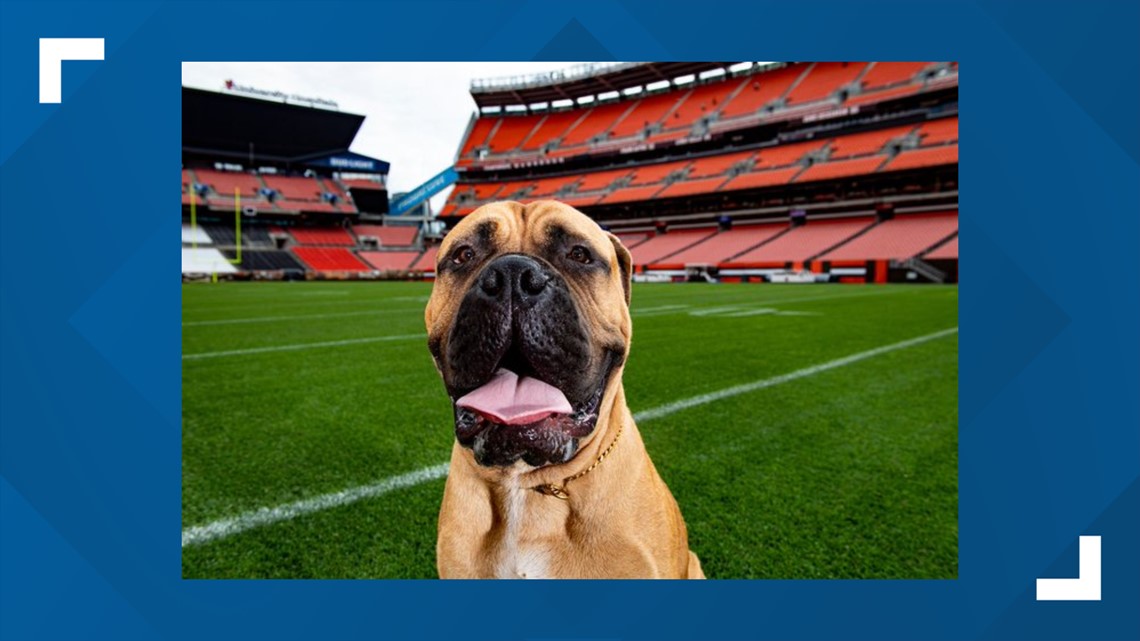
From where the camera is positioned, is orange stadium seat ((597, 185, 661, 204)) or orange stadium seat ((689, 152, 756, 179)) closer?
orange stadium seat ((597, 185, 661, 204))

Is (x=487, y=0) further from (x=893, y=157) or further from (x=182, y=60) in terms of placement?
(x=893, y=157)

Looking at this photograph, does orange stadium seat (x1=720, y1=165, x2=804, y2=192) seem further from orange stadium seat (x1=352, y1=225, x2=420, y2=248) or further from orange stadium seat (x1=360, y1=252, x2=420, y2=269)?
orange stadium seat (x1=352, y1=225, x2=420, y2=248)

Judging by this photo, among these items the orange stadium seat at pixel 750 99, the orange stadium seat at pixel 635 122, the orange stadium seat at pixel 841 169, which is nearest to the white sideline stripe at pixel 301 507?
Answer: the orange stadium seat at pixel 635 122

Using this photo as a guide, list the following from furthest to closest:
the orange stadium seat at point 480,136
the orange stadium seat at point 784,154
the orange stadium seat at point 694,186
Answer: the orange stadium seat at point 784,154
the orange stadium seat at point 694,186
the orange stadium seat at point 480,136

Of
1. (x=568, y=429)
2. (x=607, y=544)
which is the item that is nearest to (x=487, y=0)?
(x=568, y=429)

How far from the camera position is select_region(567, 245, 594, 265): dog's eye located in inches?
44.3

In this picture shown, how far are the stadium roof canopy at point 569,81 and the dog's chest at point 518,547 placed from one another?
1.39 metres

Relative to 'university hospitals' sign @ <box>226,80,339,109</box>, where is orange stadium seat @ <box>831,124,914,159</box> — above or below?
above

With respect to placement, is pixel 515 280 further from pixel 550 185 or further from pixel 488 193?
pixel 550 185

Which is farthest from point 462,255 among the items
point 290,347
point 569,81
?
point 569,81

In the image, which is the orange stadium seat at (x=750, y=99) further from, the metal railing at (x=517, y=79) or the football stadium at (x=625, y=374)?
the metal railing at (x=517, y=79)

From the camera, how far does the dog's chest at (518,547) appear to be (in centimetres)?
124

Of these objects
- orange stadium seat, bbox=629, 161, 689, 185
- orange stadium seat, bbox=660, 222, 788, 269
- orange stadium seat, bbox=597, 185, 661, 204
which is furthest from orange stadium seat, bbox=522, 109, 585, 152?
orange stadium seat, bbox=660, 222, 788, 269
